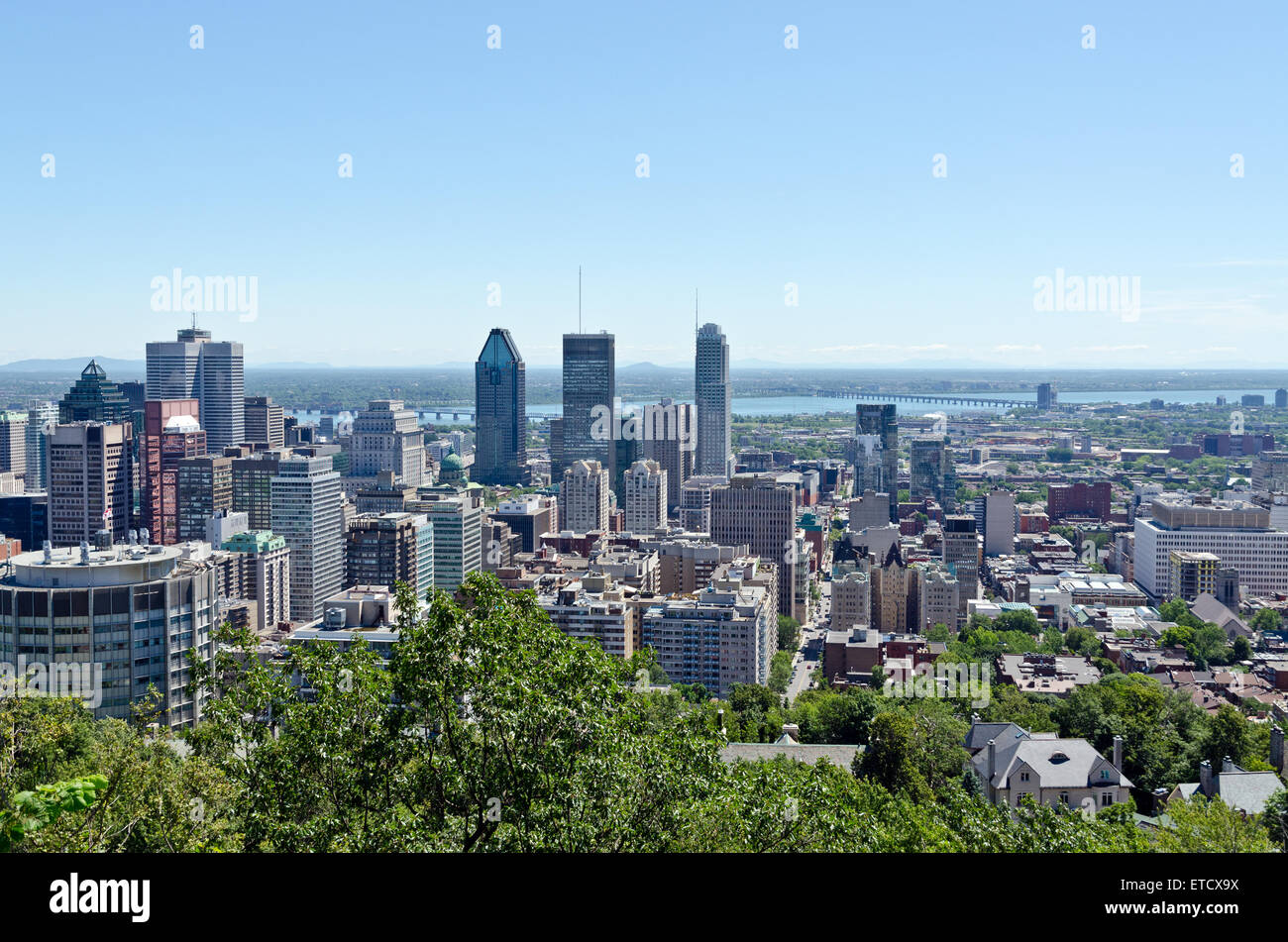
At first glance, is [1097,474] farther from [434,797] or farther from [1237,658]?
[434,797]

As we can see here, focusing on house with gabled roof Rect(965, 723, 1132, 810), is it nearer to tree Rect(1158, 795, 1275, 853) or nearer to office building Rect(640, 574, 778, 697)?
tree Rect(1158, 795, 1275, 853)

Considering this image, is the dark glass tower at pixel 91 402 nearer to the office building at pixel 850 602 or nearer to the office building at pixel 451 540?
the office building at pixel 451 540

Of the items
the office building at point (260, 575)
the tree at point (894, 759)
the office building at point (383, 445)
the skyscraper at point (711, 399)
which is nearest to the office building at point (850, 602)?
the tree at point (894, 759)

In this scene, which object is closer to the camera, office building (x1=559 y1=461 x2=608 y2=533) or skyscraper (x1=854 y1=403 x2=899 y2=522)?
office building (x1=559 y1=461 x2=608 y2=533)

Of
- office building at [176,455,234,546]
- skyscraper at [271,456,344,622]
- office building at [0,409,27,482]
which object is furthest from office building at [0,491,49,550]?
office building at [0,409,27,482]

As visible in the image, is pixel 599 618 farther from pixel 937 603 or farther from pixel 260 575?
pixel 260 575
